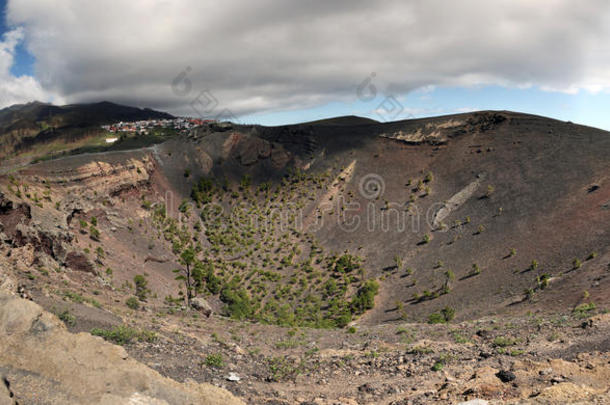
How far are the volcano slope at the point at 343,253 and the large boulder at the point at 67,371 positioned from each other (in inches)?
156

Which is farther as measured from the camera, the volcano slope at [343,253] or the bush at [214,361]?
the volcano slope at [343,253]

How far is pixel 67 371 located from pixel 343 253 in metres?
40.9

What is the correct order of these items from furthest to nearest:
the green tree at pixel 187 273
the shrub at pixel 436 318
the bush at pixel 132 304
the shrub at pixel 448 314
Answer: the green tree at pixel 187 273 → the shrub at pixel 448 314 → the shrub at pixel 436 318 → the bush at pixel 132 304

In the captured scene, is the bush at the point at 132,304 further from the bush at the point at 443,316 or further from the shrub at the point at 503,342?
the bush at the point at 443,316

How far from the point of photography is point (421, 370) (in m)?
14.8

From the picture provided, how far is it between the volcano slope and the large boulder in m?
3.96

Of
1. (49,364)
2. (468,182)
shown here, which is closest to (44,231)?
(49,364)

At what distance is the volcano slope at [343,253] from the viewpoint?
48.0ft

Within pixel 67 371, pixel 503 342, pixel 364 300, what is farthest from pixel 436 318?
pixel 67 371

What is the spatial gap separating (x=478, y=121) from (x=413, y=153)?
12595 millimetres

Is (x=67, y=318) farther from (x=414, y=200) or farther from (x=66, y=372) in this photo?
(x=414, y=200)

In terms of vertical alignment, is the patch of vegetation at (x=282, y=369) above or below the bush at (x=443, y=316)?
above

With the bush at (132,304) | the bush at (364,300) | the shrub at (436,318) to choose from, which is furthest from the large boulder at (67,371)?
the bush at (364,300)

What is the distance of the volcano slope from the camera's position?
575 inches
